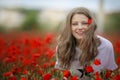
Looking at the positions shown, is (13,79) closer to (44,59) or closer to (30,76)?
(30,76)

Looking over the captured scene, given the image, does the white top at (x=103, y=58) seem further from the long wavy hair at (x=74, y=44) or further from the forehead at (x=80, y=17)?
the forehead at (x=80, y=17)

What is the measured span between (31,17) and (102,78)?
981 centimetres

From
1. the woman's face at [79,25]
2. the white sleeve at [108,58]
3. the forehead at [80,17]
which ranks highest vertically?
the forehead at [80,17]

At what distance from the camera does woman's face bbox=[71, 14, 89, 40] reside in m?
4.35

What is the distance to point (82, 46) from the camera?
14.3 ft

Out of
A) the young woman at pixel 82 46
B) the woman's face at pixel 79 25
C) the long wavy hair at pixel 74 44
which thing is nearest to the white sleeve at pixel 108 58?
the young woman at pixel 82 46

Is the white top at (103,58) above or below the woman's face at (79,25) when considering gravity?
below

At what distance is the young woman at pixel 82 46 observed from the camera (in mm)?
4312

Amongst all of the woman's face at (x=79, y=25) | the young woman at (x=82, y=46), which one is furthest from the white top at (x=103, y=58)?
the woman's face at (x=79, y=25)

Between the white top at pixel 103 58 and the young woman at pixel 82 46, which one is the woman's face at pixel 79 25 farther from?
the white top at pixel 103 58

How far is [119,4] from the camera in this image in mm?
15336

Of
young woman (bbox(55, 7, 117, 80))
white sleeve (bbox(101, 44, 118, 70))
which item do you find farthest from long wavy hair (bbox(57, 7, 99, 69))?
white sleeve (bbox(101, 44, 118, 70))

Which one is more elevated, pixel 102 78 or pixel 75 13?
pixel 75 13

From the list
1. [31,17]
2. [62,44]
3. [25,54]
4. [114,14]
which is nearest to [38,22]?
[31,17]
